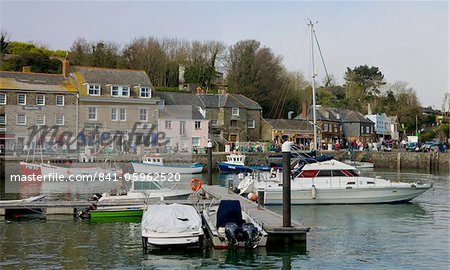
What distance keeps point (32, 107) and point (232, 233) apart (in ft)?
141

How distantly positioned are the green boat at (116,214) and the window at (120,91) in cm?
3800

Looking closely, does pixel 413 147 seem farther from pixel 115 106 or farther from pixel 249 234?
pixel 249 234

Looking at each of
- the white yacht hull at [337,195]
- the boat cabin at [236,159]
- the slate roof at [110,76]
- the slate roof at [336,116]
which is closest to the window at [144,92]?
the slate roof at [110,76]

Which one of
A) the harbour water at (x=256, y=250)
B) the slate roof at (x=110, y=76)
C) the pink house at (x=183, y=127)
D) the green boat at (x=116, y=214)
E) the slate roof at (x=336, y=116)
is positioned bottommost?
the harbour water at (x=256, y=250)

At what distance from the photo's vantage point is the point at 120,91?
206 feet

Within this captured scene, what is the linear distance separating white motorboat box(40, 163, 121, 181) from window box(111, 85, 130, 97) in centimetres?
1766

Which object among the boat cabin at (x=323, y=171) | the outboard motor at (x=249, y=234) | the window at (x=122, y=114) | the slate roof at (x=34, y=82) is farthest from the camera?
the window at (x=122, y=114)

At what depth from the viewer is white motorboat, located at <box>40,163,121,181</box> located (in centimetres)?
4453

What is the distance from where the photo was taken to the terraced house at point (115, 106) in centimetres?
5912

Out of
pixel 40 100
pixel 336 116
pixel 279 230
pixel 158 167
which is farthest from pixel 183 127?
pixel 279 230

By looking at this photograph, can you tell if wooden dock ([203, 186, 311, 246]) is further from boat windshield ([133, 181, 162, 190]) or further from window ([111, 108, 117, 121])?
window ([111, 108, 117, 121])

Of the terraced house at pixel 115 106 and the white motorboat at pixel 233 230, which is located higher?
the terraced house at pixel 115 106

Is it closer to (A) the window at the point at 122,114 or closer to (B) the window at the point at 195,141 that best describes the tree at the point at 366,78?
(B) the window at the point at 195,141

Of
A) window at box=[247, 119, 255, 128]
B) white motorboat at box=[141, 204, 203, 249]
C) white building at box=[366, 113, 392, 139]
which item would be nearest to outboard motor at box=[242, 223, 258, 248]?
white motorboat at box=[141, 204, 203, 249]
